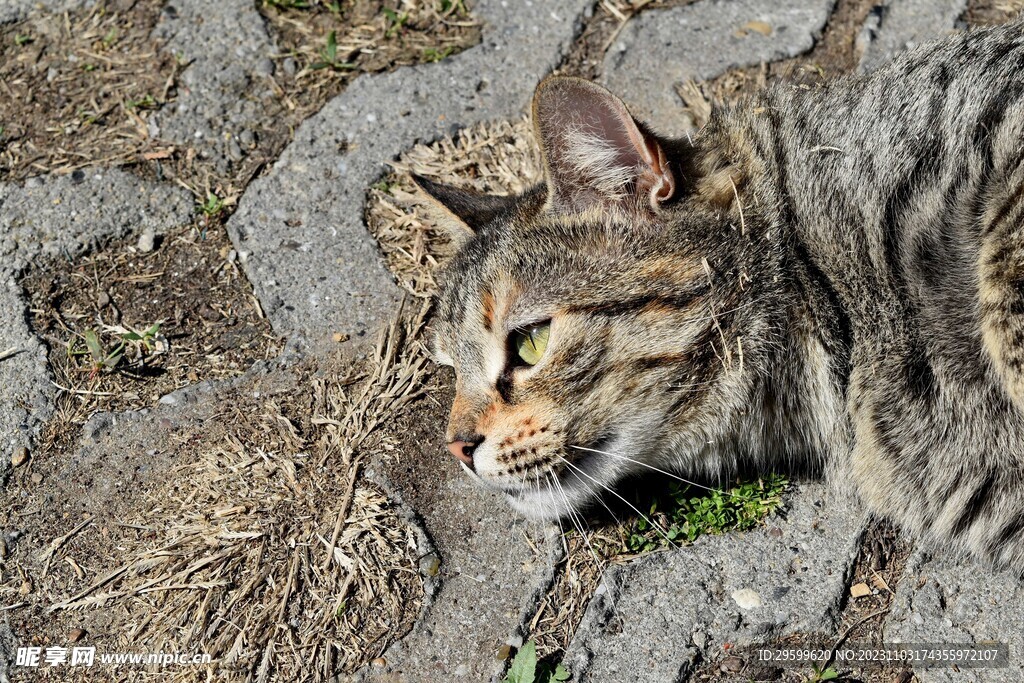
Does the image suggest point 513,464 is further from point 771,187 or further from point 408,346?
point 771,187

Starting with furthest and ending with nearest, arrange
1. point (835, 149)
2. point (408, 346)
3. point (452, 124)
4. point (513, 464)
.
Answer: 1. point (452, 124)
2. point (408, 346)
3. point (835, 149)
4. point (513, 464)

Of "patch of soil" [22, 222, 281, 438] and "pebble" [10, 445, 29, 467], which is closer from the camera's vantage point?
"pebble" [10, 445, 29, 467]

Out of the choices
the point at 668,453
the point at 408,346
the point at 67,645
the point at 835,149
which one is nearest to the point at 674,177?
the point at 835,149

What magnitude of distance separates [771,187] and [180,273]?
225 cm

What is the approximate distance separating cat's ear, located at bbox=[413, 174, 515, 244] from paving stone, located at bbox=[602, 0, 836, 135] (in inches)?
44.5

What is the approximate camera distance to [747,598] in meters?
2.87

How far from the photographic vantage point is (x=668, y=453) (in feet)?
9.46

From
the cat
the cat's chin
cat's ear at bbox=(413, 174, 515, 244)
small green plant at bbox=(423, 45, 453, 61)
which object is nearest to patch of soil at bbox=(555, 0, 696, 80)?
small green plant at bbox=(423, 45, 453, 61)

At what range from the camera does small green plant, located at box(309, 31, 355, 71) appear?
4156 mm

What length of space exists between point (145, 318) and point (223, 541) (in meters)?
1.04

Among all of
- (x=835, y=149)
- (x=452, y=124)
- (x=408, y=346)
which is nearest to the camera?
(x=835, y=149)

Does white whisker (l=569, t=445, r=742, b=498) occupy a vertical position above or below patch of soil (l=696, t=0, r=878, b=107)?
below

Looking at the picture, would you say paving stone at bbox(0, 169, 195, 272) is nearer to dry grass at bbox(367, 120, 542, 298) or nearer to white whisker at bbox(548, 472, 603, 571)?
dry grass at bbox(367, 120, 542, 298)

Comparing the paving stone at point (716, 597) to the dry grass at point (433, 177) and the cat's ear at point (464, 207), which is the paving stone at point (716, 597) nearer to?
the cat's ear at point (464, 207)
